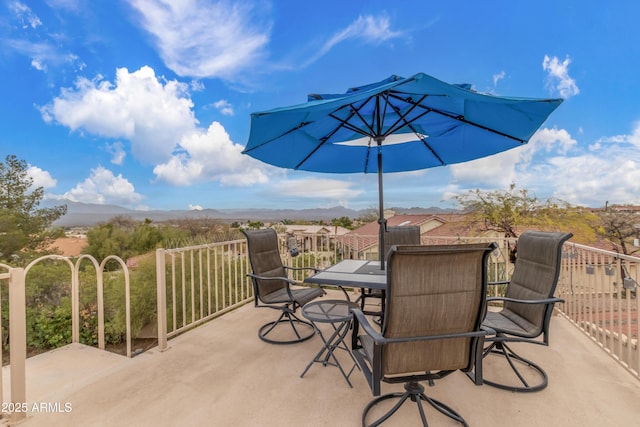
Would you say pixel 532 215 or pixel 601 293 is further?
pixel 532 215

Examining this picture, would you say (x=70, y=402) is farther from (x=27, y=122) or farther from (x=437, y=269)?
(x=27, y=122)

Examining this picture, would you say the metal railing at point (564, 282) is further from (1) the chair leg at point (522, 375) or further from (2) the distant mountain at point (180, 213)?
(2) the distant mountain at point (180, 213)

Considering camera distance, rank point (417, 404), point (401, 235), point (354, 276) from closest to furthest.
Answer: point (417, 404), point (354, 276), point (401, 235)

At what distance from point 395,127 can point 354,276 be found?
178 centimetres

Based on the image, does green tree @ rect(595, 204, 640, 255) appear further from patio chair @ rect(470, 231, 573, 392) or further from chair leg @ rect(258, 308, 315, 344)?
chair leg @ rect(258, 308, 315, 344)

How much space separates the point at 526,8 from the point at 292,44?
6013 mm

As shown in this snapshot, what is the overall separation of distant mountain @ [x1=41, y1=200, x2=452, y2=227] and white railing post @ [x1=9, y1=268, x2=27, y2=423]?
35.6ft

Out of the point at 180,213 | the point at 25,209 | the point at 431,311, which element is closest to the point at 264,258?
the point at 431,311

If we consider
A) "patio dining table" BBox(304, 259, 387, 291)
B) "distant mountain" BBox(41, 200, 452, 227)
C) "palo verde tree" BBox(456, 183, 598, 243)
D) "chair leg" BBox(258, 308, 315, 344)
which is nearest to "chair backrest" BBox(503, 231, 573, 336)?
"patio dining table" BBox(304, 259, 387, 291)

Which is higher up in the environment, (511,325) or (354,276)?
(354,276)

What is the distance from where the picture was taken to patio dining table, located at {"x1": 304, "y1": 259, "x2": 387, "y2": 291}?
2.53 m

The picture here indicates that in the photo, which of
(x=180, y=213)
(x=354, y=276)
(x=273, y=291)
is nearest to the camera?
(x=354, y=276)

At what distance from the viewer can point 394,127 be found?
341 centimetres

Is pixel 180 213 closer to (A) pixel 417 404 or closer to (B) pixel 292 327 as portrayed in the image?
(B) pixel 292 327
